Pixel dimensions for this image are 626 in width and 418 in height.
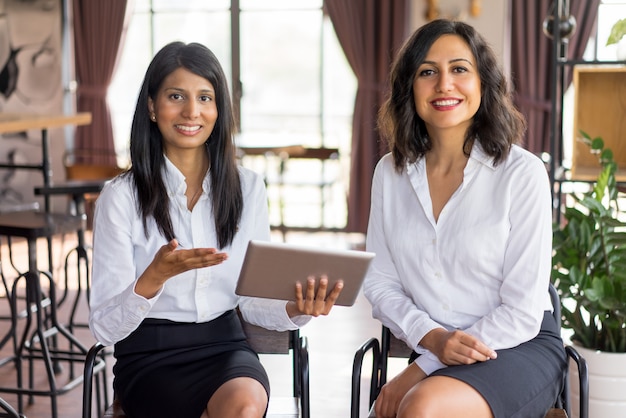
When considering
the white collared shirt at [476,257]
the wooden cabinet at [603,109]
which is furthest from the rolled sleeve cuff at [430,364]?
the wooden cabinet at [603,109]

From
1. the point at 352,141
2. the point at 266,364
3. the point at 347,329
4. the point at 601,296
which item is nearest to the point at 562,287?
the point at 601,296

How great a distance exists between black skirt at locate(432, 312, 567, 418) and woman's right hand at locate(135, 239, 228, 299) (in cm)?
59

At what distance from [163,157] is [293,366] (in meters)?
0.63

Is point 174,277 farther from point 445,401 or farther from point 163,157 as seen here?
point 445,401

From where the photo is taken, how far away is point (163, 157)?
89.1 inches

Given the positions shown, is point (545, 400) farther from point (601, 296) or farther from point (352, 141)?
point (352, 141)

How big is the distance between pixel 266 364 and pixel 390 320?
2057mm

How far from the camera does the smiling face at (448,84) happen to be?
2.18m

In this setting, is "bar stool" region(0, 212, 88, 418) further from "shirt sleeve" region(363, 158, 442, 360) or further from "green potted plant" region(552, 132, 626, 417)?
"green potted plant" region(552, 132, 626, 417)

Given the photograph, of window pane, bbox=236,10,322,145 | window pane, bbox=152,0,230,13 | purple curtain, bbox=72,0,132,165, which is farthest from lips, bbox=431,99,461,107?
purple curtain, bbox=72,0,132,165

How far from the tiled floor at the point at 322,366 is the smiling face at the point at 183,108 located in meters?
1.66

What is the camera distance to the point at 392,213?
7.40 ft

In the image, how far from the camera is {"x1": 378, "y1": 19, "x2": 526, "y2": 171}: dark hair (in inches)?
86.7

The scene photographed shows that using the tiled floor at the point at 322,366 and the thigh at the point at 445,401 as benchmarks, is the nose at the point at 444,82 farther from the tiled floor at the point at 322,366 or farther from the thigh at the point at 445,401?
the tiled floor at the point at 322,366
